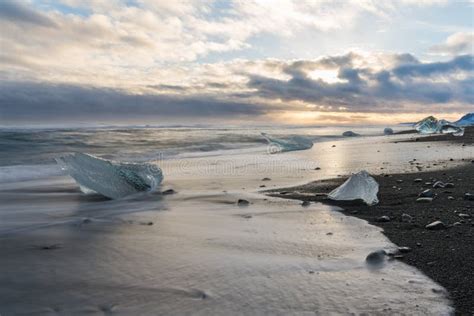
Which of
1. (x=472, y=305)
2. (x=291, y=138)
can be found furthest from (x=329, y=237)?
(x=291, y=138)

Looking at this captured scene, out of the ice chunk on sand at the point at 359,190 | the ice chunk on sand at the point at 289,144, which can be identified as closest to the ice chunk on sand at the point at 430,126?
the ice chunk on sand at the point at 289,144

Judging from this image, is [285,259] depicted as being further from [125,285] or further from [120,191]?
[120,191]

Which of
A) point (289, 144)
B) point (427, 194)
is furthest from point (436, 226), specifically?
point (289, 144)

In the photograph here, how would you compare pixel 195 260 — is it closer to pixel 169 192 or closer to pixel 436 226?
pixel 436 226

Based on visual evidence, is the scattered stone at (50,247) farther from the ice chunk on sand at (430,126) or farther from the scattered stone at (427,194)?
the ice chunk on sand at (430,126)

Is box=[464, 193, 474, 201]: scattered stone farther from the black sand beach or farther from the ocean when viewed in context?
the ocean
